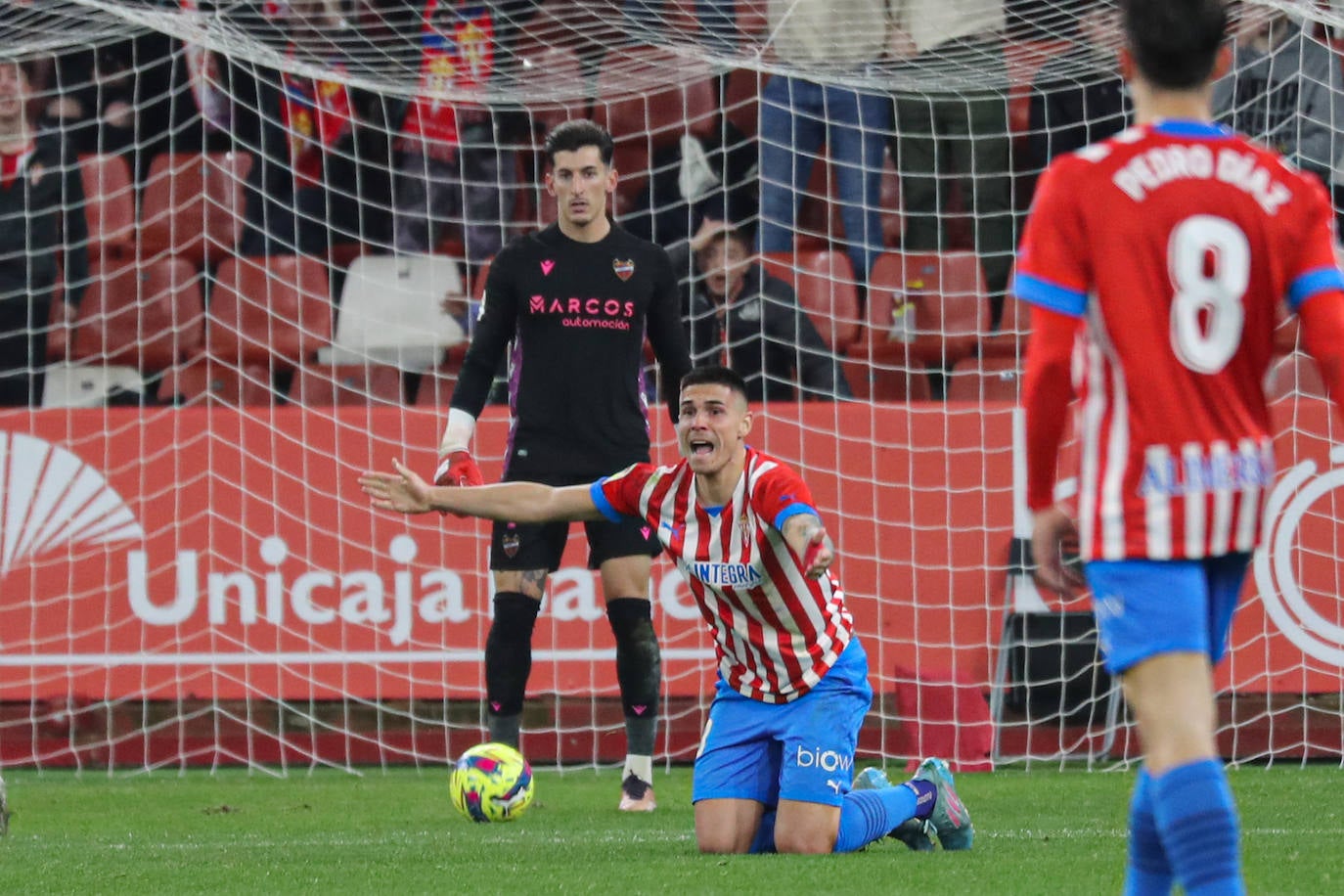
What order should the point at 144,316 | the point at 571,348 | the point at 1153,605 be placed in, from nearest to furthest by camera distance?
the point at 1153,605, the point at 571,348, the point at 144,316

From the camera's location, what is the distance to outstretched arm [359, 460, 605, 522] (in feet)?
14.3

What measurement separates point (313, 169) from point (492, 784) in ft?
14.5

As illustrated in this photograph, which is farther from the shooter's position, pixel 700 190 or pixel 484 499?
pixel 700 190

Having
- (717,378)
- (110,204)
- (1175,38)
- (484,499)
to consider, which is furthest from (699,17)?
(1175,38)

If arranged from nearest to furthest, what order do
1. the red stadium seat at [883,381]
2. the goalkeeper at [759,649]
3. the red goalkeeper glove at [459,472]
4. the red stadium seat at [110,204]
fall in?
the goalkeeper at [759,649] < the red goalkeeper glove at [459,472] < the red stadium seat at [883,381] < the red stadium seat at [110,204]

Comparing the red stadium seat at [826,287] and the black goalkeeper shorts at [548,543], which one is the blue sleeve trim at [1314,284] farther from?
the red stadium seat at [826,287]

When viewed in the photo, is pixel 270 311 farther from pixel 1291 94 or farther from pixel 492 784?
pixel 1291 94

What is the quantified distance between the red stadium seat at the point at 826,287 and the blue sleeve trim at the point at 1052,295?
18.7 feet

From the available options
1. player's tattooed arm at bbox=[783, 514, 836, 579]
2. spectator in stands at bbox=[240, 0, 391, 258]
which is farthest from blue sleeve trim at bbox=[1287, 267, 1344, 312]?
spectator in stands at bbox=[240, 0, 391, 258]

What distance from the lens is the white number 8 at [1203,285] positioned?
277cm

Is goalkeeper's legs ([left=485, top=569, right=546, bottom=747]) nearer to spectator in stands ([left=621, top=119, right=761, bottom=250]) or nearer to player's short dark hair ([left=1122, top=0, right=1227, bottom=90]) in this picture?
spectator in stands ([left=621, top=119, right=761, bottom=250])

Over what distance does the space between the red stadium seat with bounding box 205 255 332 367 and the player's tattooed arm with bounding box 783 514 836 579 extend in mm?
4397

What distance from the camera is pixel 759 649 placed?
4.98 meters

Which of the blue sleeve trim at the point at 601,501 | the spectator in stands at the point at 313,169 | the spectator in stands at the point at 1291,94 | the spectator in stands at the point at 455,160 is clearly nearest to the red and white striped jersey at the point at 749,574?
the blue sleeve trim at the point at 601,501
